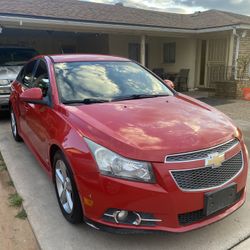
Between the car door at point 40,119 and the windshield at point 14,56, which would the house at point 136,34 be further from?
the car door at point 40,119

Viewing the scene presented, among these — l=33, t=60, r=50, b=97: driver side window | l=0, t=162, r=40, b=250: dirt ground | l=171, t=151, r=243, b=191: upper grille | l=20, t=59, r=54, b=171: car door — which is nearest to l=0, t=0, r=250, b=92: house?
l=33, t=60, r=50, b=97: driver side window

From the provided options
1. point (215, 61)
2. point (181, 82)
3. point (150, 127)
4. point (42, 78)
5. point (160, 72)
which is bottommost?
point (181, 82)

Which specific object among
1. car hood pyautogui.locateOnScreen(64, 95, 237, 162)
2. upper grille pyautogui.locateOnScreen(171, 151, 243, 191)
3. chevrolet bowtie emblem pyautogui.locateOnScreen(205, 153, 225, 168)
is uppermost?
car hood pyautogui.locateOnScreen(64, 95, 237, 162)

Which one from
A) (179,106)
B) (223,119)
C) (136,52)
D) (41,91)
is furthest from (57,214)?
(136,52)

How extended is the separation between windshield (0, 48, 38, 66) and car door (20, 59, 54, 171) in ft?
15.1

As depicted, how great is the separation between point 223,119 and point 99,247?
Result: 176 centimetres

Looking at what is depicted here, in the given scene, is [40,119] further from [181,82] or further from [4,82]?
[181,82]

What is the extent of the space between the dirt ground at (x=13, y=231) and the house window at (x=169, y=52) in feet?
43.6

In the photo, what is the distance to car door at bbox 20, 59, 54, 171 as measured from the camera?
11.1 ft

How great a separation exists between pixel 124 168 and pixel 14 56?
771cm

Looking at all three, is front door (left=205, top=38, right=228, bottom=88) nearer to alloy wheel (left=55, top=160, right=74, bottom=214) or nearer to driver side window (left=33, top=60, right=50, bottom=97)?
driver side window (left=33, top=60, right=50, bottom=97)

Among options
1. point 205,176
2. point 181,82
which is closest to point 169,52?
point 181,82

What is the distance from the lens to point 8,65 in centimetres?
836

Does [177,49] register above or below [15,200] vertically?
above
